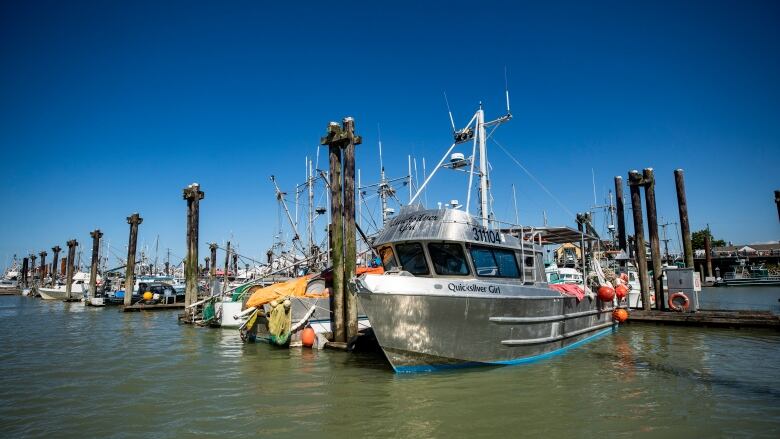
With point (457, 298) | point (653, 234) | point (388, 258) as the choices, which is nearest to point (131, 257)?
point (388, 258)

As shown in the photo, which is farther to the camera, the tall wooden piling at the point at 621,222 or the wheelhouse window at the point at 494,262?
the tall wooden piling at the point at 621,222

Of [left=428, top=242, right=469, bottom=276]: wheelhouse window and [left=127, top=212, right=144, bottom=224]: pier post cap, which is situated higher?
[left=127, top=212, right=144, bottom=224]: pier post cap

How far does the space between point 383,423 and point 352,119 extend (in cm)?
989

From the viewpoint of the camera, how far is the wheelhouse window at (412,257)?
1062 cm

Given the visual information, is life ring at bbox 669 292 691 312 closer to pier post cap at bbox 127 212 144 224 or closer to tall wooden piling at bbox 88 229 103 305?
pier post cap at bbox 127 212 144 224

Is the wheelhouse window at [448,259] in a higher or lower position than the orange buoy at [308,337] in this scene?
higher

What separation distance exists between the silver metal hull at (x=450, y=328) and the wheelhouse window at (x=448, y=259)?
1012 millimetres

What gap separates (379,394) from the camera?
839 centimetres

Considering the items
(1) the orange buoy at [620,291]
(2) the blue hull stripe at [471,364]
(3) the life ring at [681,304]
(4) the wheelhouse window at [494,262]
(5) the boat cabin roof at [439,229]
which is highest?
(5) the boat cabin roof at [439,229]

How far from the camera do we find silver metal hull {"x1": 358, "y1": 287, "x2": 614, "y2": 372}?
941 cm

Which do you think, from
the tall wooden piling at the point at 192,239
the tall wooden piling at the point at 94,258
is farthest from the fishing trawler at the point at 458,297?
the tall wooden piling at the point at 94,258

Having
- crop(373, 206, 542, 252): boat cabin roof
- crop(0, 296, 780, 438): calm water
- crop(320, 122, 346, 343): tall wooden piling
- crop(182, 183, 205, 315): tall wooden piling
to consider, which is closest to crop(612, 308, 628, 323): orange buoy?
crop(0, 296, 780, 438): calm water

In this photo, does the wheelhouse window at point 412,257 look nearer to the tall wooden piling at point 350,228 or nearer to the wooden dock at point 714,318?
the tall wooden piling at point 350,228

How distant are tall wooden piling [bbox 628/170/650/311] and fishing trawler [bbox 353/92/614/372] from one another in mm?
8379
